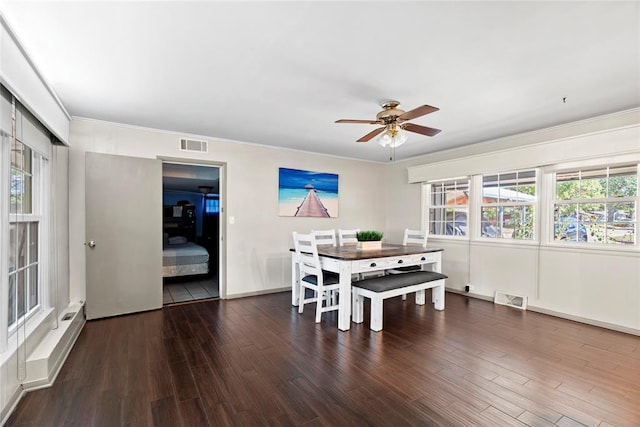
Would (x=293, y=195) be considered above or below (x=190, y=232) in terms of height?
above

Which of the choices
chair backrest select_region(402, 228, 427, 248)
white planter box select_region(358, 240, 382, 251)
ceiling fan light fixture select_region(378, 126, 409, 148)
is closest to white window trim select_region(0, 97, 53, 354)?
ceiling fan light fixture select_region(378, 126, 409, 148)

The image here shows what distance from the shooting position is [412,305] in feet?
13.8

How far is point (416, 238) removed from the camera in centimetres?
479

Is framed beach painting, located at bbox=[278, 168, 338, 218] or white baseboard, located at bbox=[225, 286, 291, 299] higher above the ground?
framed beach painting, located at bbox=[278, 168, 338, 218]

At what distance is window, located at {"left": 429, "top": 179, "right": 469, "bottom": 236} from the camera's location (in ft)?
16.1

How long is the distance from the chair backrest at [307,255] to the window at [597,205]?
3.14 meters

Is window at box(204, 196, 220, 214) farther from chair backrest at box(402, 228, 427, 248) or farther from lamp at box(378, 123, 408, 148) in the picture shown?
lamp at box(378, 123, 408, 148)

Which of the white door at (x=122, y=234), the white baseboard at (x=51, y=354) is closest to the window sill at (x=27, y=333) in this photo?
the white baseboard at (x=51, y=354)

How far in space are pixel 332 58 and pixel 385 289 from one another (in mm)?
2316

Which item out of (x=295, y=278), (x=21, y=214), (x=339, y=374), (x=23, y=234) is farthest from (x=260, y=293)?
(x=21, y=214)

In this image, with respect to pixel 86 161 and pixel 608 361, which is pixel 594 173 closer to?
pixel 608 361

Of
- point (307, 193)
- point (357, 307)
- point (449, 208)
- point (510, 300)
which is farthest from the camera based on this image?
point (307, 193)

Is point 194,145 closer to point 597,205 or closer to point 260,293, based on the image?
point 260,293

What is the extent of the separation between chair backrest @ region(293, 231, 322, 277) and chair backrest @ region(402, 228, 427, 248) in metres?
1.88
